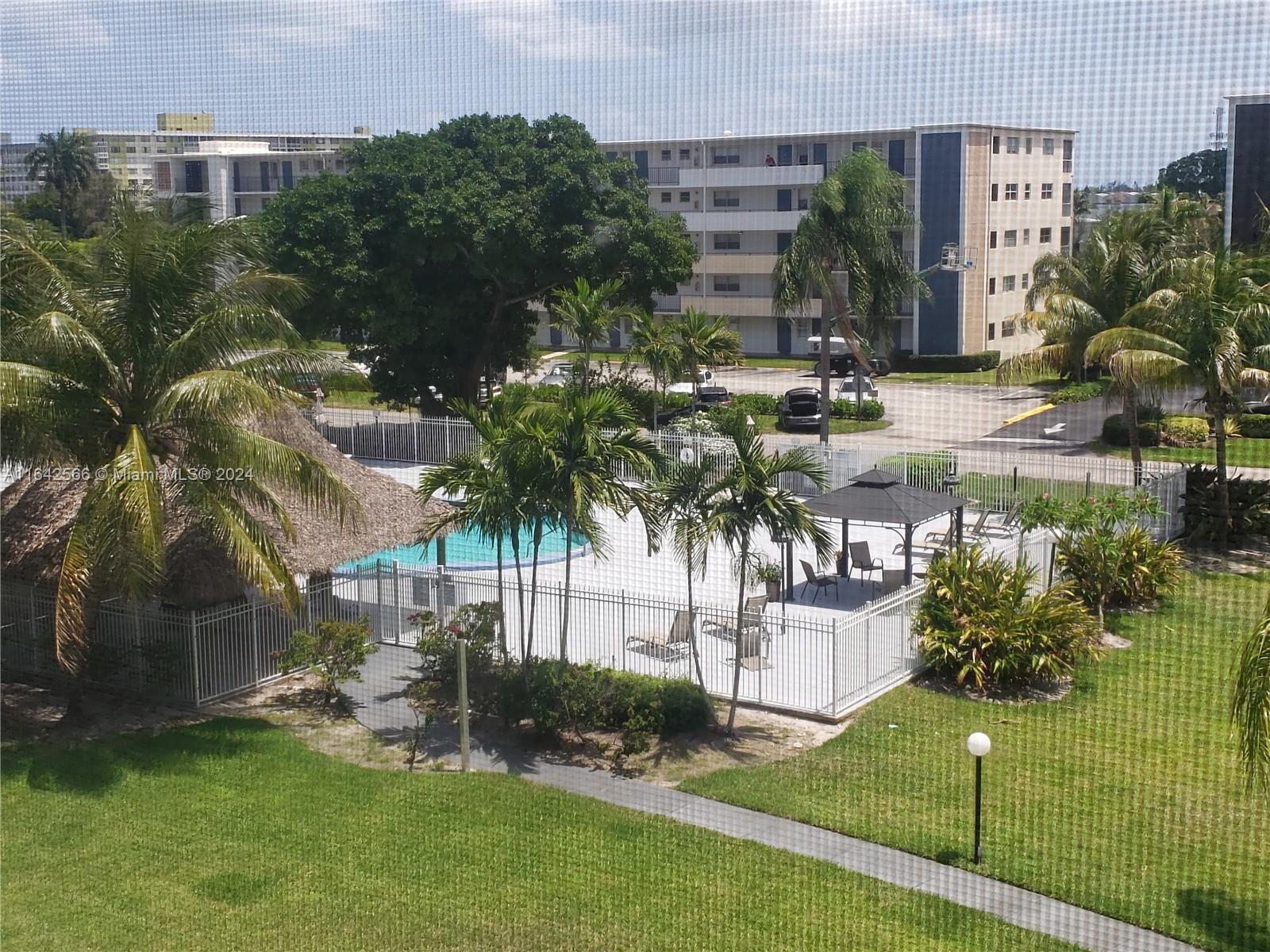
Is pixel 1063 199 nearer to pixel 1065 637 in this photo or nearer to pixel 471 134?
pixel 471 134

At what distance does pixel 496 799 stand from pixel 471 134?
5.96m

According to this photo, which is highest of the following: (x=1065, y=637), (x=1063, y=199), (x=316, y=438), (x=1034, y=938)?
(x=1063, y=199)

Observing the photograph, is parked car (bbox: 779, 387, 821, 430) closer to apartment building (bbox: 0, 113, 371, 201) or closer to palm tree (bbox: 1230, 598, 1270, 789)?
apartment building (bbox: 0, 113, 371, 201)

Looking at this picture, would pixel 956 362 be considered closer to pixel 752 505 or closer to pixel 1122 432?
pixel 1122 432

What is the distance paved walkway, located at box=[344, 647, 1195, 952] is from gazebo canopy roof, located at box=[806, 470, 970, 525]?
1.77 metres

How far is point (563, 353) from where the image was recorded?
43.2ft

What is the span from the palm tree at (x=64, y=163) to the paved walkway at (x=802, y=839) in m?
4.63

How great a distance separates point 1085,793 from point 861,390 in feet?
21.2

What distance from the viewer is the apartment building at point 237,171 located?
6.98 m

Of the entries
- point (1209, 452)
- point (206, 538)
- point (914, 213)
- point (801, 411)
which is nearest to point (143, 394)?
point (206, 538)

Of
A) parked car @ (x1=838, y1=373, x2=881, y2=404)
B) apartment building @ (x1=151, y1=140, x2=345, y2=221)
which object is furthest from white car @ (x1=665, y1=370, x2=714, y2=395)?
apartment building @ (x1=151, y1=140, x2=345, y2=221)

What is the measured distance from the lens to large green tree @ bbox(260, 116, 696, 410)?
314 inches

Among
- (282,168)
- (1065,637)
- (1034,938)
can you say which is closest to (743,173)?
(282,168)

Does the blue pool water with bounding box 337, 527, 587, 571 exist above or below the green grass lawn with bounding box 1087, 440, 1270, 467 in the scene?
below
